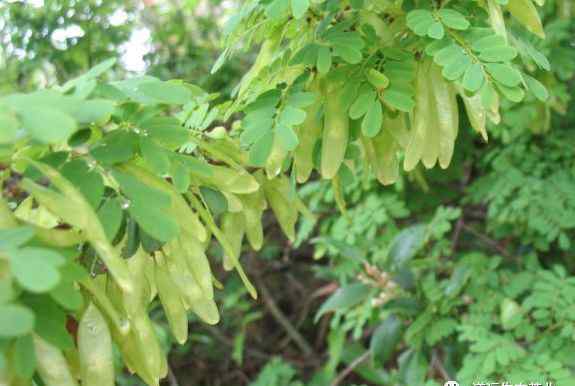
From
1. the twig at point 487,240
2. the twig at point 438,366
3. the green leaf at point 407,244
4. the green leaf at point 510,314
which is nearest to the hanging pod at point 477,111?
the green leaf at point 510,314

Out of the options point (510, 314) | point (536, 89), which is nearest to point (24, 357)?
point (536, 89)

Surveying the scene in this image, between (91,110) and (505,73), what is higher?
(91,110)

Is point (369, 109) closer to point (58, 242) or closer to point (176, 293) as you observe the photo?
point (176, 293)

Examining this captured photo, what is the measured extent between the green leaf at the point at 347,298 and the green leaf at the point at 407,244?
4.4 inches

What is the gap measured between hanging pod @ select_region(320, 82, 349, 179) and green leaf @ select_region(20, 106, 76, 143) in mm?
415

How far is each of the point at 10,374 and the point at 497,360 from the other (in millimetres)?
1096

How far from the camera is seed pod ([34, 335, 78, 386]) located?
2.20 feet

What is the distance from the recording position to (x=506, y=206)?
1.96m

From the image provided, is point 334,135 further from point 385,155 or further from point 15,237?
point 15,237

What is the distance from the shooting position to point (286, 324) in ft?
8.79

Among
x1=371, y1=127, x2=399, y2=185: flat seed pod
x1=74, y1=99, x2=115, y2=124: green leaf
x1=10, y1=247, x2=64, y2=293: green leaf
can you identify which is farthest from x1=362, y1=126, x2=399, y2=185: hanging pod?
x1=10, y1=247, x2=64, y2=293: green leaf

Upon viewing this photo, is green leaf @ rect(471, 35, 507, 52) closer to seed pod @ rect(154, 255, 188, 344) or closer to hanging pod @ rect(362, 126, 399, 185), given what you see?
hanging pod @ rect(362, 126, 399, 185)

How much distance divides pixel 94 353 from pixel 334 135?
0.41 m

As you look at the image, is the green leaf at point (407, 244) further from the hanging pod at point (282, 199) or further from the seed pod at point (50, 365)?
the seed pod at point (50, 365)
